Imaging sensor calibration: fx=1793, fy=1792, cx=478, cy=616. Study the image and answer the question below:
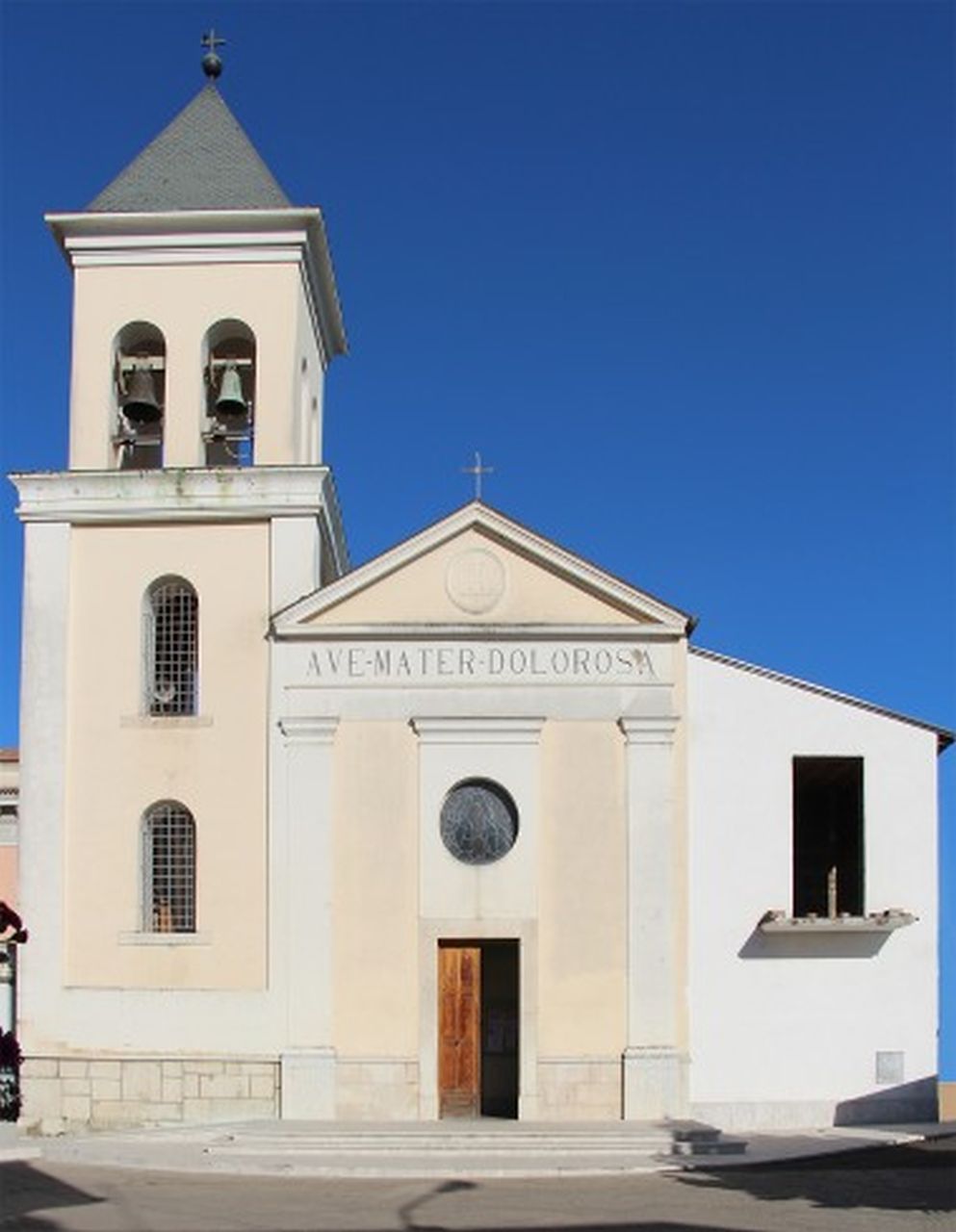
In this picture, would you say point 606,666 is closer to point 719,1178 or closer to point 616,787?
point 616,787

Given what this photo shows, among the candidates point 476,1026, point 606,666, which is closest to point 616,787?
point 606,666

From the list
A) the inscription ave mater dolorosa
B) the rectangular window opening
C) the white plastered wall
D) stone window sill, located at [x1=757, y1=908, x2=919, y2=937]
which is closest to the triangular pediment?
the inscription ave mater dolorosa

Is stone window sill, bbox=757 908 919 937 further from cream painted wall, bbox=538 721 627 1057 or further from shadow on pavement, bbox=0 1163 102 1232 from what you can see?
shadow on pavement, bbox=0 1163 102 1232

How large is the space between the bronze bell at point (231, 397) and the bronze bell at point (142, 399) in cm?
91

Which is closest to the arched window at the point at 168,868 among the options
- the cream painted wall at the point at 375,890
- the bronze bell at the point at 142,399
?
the cream painted wall at the point at 375,890

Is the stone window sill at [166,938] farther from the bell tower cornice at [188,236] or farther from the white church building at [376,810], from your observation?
the bell tower cornice at [188,236]

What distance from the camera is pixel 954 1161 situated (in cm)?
2064

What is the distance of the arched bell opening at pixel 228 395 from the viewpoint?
25.2 meters

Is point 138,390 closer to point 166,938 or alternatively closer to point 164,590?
point 164,590

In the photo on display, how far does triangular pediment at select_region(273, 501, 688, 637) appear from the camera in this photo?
961 inches

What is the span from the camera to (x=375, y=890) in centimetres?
2388

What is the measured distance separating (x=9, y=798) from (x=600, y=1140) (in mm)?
15109

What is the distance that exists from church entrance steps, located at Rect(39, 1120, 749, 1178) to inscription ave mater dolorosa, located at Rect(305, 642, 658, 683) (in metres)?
5.83

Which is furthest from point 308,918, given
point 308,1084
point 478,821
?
point 478,821
